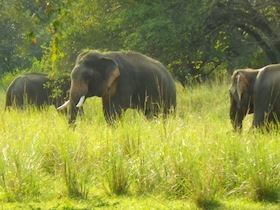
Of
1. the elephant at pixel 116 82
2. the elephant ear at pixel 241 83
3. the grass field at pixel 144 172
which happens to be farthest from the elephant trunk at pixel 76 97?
the grass field at pixel 144 172

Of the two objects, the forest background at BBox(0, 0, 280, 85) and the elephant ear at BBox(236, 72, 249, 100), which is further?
the forest background at BBox(0, 0, 280, 85)

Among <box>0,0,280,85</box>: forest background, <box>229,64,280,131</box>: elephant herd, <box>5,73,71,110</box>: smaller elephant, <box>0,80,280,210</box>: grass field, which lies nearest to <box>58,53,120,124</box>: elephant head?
<box>229,64,280,131</box>: elephant herd

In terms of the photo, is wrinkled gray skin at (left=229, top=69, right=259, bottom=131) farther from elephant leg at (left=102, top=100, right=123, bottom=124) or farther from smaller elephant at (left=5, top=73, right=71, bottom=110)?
smaller elephant at (left=5, top=73, right=71, bottom=110)

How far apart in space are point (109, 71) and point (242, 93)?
288 cm

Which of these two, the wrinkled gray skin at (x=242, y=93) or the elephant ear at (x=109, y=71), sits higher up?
the elephant ear at (x=109, y=71)

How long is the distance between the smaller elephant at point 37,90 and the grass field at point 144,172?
11.8 meters

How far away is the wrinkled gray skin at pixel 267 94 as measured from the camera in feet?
48.6

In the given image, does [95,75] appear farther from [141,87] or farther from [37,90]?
[37,90]

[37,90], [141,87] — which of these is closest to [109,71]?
[141,87]

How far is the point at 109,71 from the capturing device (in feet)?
55.4

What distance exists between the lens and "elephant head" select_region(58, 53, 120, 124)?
16672mm

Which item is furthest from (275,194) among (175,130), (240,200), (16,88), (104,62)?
(16,88)

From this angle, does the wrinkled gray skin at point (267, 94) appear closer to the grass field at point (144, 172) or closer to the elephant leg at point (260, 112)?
Answer: the elephant leg at point (260, 112)

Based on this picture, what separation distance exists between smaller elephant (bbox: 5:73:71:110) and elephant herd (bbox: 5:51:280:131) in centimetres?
522
